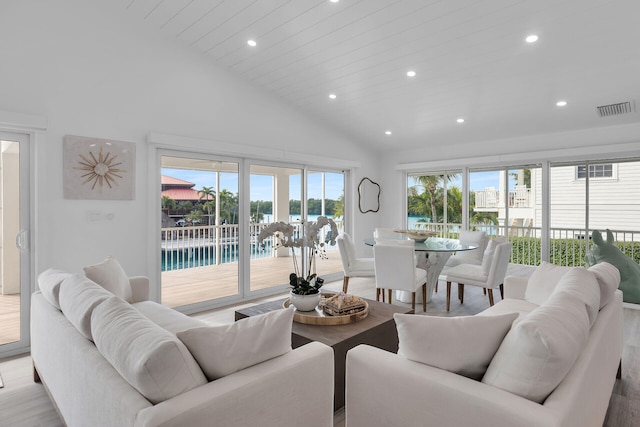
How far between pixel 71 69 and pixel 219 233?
Result: 224 centimetres

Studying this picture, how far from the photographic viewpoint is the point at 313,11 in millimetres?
3160

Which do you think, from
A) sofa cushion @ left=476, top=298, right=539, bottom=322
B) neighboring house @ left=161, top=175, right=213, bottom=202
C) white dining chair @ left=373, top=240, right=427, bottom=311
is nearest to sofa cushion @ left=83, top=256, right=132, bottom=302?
neighboring house @ left=161, top=175, right=213, bottom=202

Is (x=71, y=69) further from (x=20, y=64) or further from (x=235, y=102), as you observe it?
(x=235, y=102)

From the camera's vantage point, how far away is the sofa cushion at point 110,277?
2.58 metres

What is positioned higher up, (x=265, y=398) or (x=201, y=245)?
(x=201, y=245)

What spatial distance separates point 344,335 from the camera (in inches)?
89.7

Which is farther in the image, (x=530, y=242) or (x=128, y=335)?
(x=530, y=242)

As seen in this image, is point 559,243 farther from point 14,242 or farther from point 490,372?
point 14,242

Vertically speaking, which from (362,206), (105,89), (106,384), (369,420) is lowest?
(369,420)

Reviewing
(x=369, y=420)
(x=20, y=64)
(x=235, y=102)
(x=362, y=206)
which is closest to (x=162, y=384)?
(x=369, y=420)

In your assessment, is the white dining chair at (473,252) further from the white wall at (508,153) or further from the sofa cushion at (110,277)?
the sofa cushion at (110,277)

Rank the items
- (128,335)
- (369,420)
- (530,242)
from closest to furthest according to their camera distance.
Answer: (128,335), (369,420), (530,242)

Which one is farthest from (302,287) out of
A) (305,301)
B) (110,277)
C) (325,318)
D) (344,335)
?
(110,277)

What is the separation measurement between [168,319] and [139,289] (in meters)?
0.68
